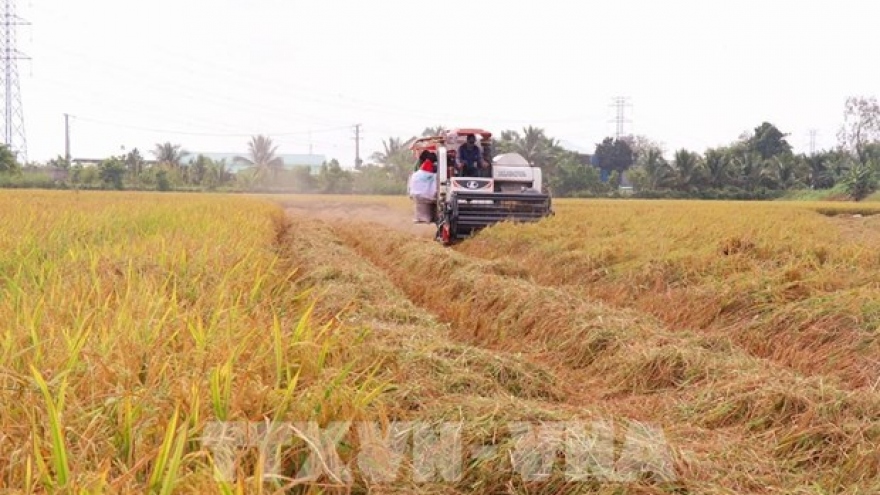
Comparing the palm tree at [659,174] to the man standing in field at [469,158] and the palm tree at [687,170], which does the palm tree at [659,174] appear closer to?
the palm tree at [687,170]

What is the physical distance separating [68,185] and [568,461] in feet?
158

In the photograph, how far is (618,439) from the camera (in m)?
2.79

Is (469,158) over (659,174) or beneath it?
beneath

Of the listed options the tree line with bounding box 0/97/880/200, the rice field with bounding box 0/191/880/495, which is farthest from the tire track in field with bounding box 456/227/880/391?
the tree line with bounding box 0/97/880/200

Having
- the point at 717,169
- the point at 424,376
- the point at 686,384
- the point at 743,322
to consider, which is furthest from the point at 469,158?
the point at 717,169

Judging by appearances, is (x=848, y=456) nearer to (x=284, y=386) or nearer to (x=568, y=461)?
(x=568, y=461)

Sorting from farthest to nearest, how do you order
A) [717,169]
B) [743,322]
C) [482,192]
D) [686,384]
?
1. [717,169]
2. [482,192]
3. [743,322]
4. [686,384]

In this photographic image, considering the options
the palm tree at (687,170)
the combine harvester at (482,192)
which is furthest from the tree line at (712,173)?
the combine harvester at (482,192)

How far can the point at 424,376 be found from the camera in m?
3.53

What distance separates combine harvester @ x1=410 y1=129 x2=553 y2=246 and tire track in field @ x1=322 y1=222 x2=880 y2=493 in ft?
18.0

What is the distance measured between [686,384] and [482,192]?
953 centimetres

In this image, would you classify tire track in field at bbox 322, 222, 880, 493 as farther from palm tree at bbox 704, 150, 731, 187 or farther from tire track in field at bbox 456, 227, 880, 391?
palm tree at bbox 704, 150, 731, 187

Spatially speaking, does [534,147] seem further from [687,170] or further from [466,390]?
[466,390]

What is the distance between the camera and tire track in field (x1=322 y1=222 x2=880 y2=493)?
10.8ft
